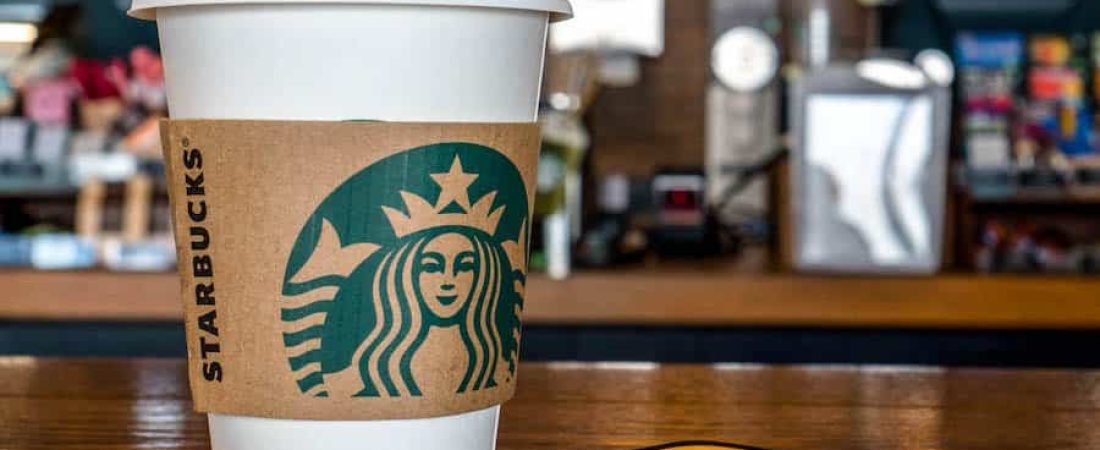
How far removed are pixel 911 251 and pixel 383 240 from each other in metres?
2.03

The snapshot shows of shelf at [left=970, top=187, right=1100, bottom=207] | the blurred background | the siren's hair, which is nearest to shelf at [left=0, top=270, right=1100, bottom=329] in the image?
the blurred background

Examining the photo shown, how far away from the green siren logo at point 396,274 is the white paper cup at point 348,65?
0.02 m

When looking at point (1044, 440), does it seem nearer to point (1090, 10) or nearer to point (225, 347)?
point (225, 347)

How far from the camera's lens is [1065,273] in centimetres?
259

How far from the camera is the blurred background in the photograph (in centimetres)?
244

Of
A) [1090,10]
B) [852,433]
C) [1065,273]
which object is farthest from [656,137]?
[852,433]

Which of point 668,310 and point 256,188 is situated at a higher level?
point 256,188

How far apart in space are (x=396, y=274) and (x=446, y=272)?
0.02m

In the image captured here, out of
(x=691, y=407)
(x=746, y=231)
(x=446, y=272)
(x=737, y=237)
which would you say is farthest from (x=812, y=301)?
(x=446, y=272)

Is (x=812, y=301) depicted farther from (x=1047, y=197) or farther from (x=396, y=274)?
(x=396, y=274)

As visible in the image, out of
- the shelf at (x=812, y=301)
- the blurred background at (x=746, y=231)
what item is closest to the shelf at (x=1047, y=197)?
the blurred background at (x=746, y=231)

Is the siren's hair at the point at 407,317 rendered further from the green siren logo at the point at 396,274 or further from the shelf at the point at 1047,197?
the shelf at the point at 1047,197

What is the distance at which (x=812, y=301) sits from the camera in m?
2.48

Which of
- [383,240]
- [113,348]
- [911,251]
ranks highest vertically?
[383,240]
